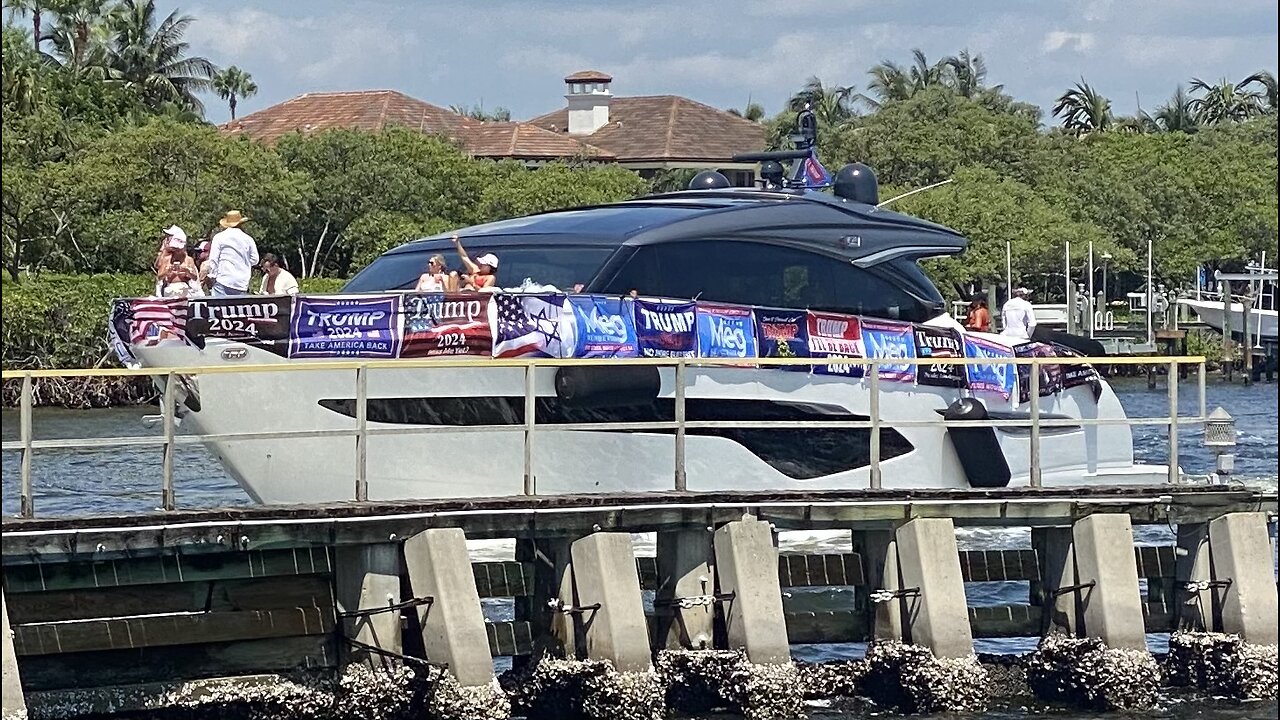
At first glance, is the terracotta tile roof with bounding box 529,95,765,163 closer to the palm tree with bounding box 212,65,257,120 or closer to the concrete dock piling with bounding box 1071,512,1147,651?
the palm tree with bounding box 212,65,257,120

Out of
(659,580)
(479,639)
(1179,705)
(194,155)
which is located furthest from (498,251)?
(194,155)

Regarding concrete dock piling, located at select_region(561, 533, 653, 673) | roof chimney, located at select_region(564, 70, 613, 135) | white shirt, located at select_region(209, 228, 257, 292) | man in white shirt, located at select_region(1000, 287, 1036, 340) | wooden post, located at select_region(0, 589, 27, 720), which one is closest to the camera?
wooden post, located at select_region(0, 589, 27, 720)

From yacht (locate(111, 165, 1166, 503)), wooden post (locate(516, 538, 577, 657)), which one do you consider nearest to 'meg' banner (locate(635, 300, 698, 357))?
yacht (locate(111, 165, 1166, 503))

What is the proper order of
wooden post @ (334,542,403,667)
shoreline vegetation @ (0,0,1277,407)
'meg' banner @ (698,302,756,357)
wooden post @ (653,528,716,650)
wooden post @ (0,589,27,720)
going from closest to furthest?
wooden post @ (0,589,27,720) → wooden post @ (334,542,403,667) → wooden post @ (653,528,716,650) → 'meg' banner @ (698,302,756,357) → shoreline vegetation @ (0,0,1277,407)

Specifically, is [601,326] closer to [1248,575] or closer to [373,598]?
[373,598]

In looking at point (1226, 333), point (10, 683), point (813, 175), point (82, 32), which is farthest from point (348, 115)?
point (10, 683)

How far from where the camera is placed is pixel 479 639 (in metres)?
13.6

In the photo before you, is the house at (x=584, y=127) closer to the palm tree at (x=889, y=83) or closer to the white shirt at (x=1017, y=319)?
the palm tree at (x=889, y=83)

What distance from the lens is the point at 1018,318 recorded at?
19922 mm

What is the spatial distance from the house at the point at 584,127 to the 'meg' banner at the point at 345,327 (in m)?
55.0

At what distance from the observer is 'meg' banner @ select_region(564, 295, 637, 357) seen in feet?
53.4

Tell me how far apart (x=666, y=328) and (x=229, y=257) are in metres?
3.43

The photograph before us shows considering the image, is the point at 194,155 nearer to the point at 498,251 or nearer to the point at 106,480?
the point at 498,251

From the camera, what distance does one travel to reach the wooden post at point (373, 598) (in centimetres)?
1382
